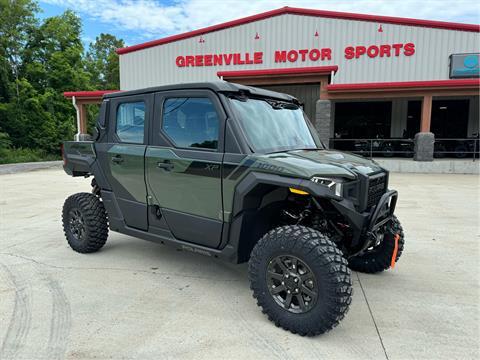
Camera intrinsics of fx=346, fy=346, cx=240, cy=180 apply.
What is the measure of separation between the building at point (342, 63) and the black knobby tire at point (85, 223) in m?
11.2

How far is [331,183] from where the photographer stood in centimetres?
263

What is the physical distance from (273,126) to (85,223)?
2644 mm

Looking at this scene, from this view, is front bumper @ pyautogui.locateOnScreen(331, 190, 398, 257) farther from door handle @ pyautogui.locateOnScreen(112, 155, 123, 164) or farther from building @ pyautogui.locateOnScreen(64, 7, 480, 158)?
building @ pyautogui.locateOnScreen(64, 7, 480, 158)

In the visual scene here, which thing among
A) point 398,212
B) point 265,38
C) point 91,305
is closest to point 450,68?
point 265,38

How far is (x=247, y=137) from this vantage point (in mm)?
3045

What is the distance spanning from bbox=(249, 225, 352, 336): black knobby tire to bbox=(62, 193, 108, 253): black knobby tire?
2.36m

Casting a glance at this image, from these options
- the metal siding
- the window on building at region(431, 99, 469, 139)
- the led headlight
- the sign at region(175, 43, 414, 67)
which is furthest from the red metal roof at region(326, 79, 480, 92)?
the led headlight

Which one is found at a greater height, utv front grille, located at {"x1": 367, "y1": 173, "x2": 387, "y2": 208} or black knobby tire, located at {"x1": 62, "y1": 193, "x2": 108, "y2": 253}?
utv front grille, located at {"x1": 367, "y1": 173, "x2": 387, "y2": 208}

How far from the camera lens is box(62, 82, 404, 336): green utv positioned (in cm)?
265

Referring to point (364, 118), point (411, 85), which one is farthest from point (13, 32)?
point (411, 85)

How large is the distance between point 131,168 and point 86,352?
1.89 m

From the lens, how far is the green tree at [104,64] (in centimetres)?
4538

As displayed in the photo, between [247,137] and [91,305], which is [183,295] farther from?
[247,137]

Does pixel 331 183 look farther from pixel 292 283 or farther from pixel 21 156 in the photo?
pixel 21 156
